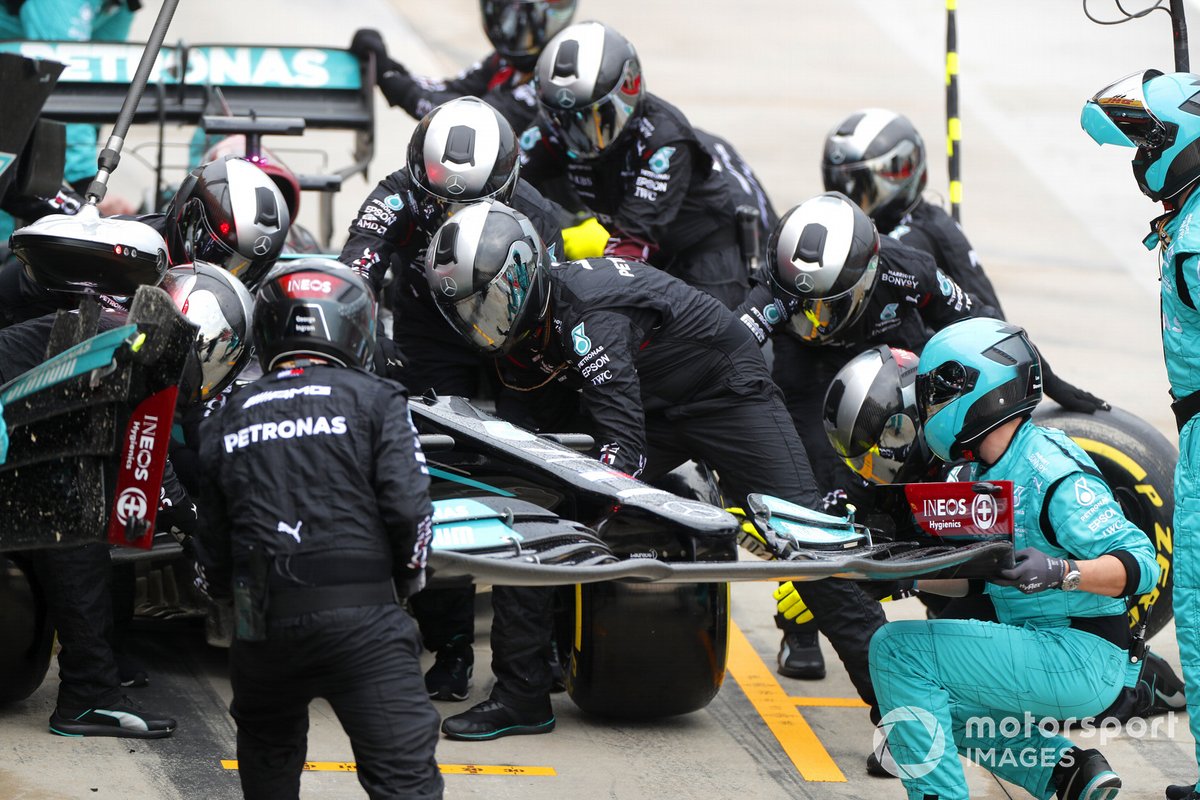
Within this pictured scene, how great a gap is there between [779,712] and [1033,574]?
185 cm

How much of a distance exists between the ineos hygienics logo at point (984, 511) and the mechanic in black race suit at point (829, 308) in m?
1.29

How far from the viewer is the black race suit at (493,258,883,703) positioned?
5.25 m

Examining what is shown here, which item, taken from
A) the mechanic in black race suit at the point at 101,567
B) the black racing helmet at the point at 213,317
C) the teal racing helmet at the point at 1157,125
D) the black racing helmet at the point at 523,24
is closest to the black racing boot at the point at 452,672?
the mechanic in black race suit at the point at 101,567

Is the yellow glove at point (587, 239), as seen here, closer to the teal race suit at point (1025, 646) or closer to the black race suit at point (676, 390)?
the black race suit at point (676, 390)

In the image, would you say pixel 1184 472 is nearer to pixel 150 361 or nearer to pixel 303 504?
pixel 303 504

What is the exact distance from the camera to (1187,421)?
A: 490 cm

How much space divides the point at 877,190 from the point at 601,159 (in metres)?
1.26

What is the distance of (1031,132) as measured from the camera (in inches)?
589

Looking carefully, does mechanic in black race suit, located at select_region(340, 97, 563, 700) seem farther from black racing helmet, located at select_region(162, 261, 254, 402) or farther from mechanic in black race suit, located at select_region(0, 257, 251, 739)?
mechanic in black race suit, located at select_region(0, 257, 251, 739)

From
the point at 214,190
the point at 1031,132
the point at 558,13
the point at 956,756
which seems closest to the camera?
the point at 956,756

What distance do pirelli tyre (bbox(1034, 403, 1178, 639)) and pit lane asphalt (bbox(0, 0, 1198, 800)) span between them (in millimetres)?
615

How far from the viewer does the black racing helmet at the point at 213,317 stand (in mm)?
5113

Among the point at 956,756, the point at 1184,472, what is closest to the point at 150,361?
the point at 956,756

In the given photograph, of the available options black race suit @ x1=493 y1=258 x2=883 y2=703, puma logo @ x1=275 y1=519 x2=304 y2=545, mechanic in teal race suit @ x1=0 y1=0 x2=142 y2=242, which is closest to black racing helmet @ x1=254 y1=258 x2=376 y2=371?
puma logo @ x1=275 y1=519 x2=304 y2=545
